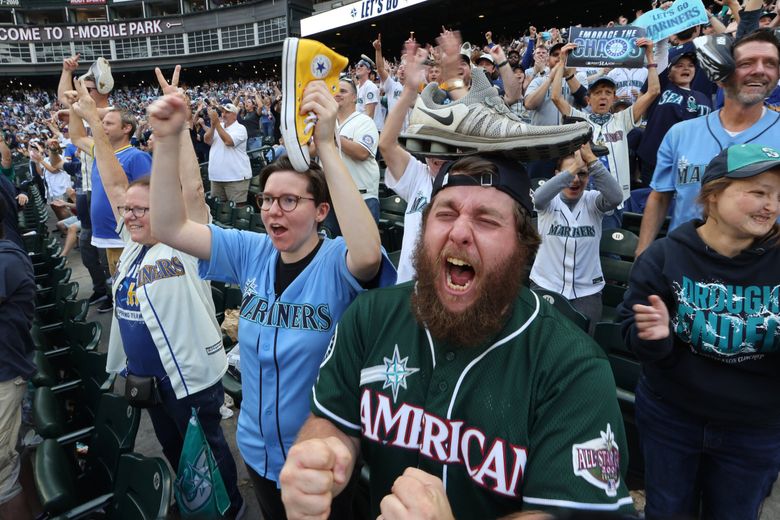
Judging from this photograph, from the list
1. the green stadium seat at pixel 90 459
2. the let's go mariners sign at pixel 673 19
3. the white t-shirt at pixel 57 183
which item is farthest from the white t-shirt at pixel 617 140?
the white t-shirt at pixel 57 183

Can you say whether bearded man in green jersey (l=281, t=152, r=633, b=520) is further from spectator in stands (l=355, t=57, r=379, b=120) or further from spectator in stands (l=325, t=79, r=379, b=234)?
spectator in stands (l=355, t=57, r=379, b=120)

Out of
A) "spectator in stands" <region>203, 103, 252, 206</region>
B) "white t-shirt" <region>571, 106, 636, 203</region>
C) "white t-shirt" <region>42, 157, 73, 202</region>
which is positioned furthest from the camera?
"white t-shirt" <region>42, 157, 73, 202</region>

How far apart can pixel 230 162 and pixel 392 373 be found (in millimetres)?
7337

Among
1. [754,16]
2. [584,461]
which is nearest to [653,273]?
[584,461]

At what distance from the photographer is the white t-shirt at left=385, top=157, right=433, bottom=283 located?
2.88 meters

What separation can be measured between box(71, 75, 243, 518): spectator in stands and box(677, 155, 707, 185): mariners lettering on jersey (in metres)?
2.63

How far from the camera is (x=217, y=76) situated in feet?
145

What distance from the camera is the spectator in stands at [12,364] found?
2.52 m

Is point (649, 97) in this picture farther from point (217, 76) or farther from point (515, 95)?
point (217, 76)

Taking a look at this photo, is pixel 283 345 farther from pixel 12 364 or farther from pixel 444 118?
pixel 12 364

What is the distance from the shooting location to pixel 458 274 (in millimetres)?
1327

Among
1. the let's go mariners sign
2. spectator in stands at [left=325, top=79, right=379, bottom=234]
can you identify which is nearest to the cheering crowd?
spectator in stands at [left=325, top=79, right=379, bottom=234]

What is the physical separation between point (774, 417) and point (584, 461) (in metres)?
1.14

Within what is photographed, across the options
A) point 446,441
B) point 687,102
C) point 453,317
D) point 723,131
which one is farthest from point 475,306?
point 687,102
